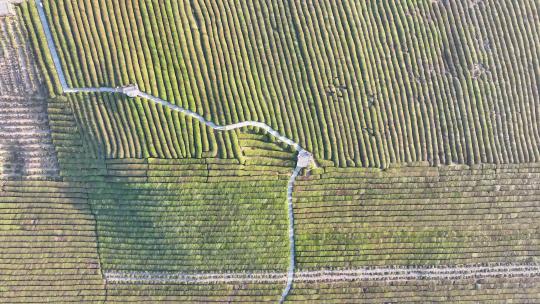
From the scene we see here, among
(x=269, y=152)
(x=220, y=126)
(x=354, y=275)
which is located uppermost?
(x=220, y=126)

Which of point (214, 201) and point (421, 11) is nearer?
point (214, 201)

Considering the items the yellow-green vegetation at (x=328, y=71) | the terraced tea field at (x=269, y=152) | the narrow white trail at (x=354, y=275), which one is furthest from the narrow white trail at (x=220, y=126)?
the narrow white trail at (x=354, y=275)

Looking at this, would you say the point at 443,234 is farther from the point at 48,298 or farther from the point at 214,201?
the point at 48,298

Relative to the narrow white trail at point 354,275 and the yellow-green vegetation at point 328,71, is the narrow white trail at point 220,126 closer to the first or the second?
the yellow-green vegetation at point 328,71

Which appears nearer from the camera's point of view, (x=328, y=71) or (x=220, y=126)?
(x=220, y=126)

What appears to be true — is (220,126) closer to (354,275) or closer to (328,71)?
(328,71)

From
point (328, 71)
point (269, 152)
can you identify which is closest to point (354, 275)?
point (269, 152)

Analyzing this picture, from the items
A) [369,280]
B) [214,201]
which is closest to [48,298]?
[214,201]

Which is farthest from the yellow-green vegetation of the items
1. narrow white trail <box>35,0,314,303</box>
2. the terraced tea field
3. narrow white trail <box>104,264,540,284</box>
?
narrow white trail <box>104,264,540,284</box>
